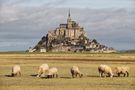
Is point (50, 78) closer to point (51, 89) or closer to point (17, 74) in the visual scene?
point (17, 74)

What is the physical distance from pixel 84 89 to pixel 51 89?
1.90 meters

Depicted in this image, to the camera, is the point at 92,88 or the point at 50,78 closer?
the point at 92,88

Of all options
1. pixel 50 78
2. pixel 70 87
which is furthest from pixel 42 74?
pixel 70 87

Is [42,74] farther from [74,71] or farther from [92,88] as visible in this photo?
[92,88]

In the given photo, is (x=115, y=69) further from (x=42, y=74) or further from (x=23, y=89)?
(x=23, y=89)

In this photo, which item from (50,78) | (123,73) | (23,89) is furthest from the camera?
(123,73)

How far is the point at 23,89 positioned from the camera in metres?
25.5

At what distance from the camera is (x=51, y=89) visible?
2556 centimetres

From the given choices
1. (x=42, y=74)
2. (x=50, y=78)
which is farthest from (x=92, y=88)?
(x=42, y=74)

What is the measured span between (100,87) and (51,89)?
3.08 m

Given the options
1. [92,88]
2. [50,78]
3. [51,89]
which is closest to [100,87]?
[92,88]

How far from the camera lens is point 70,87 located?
26781 millimetres

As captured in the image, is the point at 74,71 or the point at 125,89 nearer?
the point at 125,89

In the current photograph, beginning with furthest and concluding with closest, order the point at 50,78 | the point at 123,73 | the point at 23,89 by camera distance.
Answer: the point at 123,73 → the point at 50,78 → the point at 23,89
